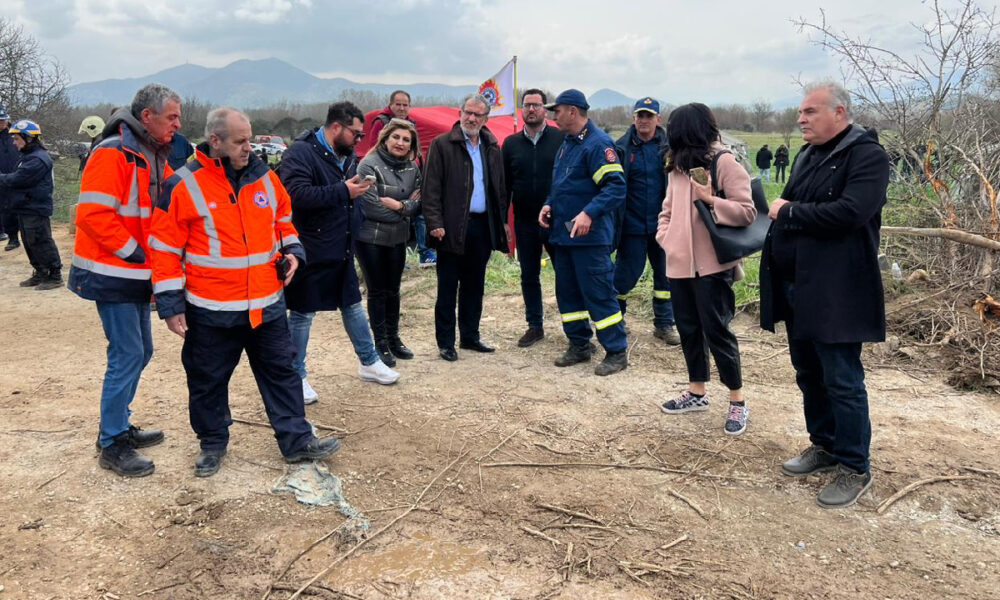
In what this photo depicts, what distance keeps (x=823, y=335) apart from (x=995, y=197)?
4.02m

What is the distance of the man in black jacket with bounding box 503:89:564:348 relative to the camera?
581 cm

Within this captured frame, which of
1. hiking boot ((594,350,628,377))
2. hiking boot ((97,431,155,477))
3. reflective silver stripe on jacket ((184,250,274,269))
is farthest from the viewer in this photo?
hiking boot ((594,350,628,377))

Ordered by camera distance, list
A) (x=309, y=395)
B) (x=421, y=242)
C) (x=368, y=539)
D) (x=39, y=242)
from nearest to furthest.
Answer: (x=368, y=539) < (x=309, y=395) < (x=39, y=242) < (x=421, y=242)

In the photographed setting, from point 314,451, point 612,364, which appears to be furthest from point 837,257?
point 314,451

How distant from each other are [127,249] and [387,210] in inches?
80.1

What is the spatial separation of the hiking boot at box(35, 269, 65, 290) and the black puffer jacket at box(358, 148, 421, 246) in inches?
217

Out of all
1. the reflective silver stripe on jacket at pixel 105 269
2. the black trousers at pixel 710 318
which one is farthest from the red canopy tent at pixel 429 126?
the reflective silver stripe on jacket at pixel 105 269

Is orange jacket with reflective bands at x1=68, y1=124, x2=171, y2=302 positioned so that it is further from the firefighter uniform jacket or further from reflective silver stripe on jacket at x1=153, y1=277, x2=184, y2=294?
the firefighter uniform jacket

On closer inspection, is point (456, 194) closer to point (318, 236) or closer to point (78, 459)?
point (318, 236)

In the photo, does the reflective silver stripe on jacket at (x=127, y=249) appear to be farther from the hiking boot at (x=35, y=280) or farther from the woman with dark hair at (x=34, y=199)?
the hiking boot at (x=35, y=280)

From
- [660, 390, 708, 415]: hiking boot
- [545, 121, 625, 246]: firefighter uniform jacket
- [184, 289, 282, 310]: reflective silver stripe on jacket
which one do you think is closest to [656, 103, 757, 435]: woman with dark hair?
[660, 390, 708, 415]: hiking boot

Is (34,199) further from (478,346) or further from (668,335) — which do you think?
(668,335)

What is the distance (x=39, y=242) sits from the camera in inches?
330

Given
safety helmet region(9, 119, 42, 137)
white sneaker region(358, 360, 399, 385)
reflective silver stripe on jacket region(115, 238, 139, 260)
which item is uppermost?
safety helmet region(9, 119, 42, 137)
